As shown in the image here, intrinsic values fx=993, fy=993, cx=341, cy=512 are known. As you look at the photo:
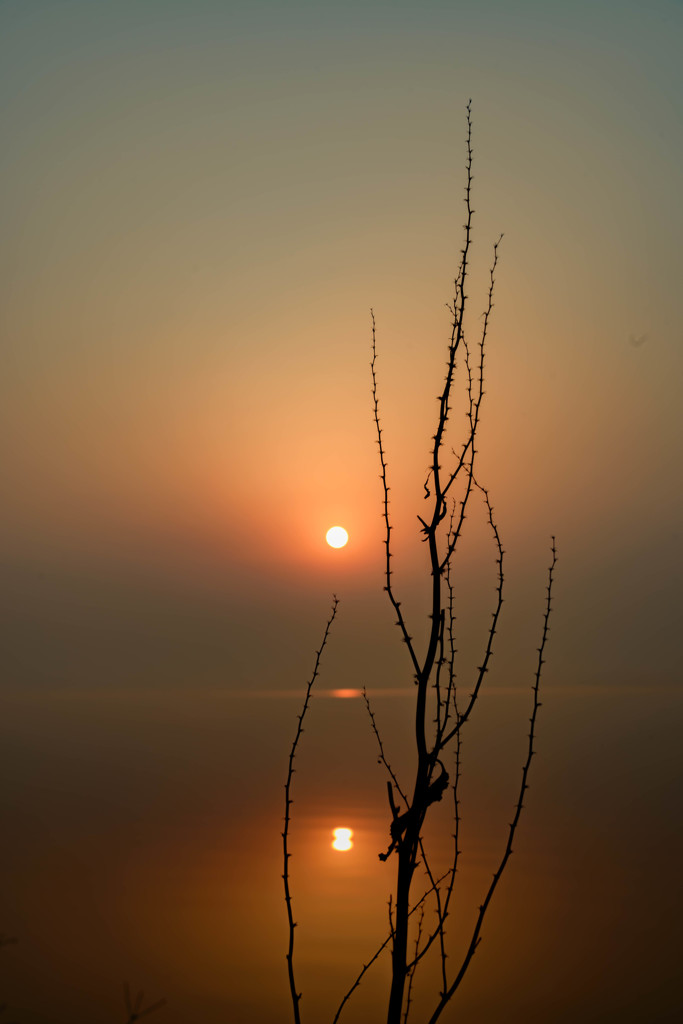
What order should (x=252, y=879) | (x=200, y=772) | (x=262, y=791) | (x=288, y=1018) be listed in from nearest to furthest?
1. (x=288, y=1018)
2. (x=252, y=879)
3. (x=262, y=791)
4. (x=200, y=772)

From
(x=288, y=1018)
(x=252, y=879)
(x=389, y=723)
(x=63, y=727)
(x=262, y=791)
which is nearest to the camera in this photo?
(x=288, y=1018)

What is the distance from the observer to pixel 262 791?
36094 millimetres

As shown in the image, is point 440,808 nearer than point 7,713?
Yes

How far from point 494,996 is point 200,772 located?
2925 cm

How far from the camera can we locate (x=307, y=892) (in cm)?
1952

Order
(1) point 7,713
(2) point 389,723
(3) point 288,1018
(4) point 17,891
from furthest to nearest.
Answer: (1) point 7,713
(2) point 389,723
(4) point 17,891
(3) point 288,1018

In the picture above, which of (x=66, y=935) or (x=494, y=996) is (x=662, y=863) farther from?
(x=66, y=935)

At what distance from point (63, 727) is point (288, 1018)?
209 ft

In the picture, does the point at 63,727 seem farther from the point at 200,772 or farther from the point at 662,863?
the point at 662,863

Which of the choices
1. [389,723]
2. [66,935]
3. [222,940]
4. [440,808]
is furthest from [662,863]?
[389,723]

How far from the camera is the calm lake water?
14.6m

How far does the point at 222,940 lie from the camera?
1684cm

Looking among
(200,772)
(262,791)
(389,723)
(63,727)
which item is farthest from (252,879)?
(63,727)

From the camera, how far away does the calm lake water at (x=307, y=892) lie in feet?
48.0
